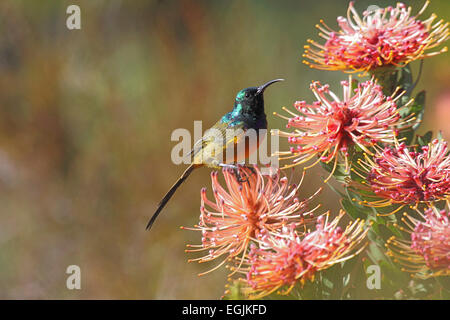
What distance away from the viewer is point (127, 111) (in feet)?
12.7

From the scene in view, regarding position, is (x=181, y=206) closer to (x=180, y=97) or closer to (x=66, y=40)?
(x=180, y=97)

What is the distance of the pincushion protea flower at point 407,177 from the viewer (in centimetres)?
119

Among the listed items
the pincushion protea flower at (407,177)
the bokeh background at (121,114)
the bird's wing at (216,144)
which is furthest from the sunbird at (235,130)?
the bokeh background at (121,114)

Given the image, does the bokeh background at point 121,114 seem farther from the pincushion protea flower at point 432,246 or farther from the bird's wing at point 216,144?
the pincushion protea flower at point 432,246

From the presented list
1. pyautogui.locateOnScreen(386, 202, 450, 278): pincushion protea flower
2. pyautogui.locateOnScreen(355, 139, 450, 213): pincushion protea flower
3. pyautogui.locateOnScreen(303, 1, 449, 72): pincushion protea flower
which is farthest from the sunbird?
pyautogui.locateOnScreen(386, 202, 450, 278): pincushion protea flower

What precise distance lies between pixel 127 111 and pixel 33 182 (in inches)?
35.6

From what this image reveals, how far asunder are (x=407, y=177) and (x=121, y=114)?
2.89m

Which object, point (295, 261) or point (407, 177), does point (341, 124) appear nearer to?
point (407, 177)

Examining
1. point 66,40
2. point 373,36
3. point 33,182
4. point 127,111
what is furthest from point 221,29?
point 373,36

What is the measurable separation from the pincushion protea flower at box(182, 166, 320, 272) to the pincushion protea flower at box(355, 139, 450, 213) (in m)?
0.17

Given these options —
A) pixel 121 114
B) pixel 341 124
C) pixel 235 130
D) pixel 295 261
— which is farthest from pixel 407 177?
pixel 121 114

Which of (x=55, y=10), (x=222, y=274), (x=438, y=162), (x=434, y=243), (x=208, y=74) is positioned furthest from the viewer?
(x=55, y=10)

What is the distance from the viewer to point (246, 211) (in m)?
1.32

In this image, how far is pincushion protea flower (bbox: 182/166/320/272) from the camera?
1.29m
